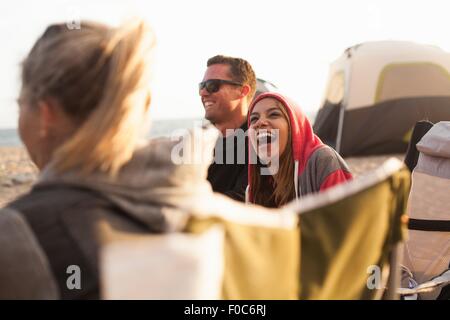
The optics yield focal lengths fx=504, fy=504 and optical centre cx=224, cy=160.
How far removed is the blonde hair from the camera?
1.14m

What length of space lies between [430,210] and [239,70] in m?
2.00

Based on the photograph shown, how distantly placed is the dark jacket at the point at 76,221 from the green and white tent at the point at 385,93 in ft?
30.5

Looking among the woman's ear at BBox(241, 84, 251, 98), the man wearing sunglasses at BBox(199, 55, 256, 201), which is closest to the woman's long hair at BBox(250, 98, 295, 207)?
the man wearing sunglasses at BBox(199, 55, 256, 201)

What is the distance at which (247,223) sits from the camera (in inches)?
44.6

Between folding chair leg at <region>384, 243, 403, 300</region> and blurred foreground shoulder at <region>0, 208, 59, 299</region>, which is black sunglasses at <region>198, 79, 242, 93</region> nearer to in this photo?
folding chair leg at <region>384, 243, 403, 300</region>

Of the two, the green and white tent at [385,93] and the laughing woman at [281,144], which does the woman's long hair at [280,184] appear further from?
the green and white tent at [385,93]

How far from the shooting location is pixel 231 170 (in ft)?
12.8

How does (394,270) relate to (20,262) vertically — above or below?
below

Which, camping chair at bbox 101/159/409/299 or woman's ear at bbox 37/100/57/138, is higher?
woman's ear at bbox 37/100/57/138

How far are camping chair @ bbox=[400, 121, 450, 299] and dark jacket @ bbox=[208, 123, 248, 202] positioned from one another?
1.21 m

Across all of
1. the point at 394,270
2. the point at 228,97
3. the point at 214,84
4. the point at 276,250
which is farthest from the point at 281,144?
the point at 276,250

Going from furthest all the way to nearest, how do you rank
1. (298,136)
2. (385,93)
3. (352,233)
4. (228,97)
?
(385,93)
(228,97)
(298,136)
(352,233)

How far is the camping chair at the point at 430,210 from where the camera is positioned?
3287 mm

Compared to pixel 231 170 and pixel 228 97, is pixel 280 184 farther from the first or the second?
pixel 228 97
